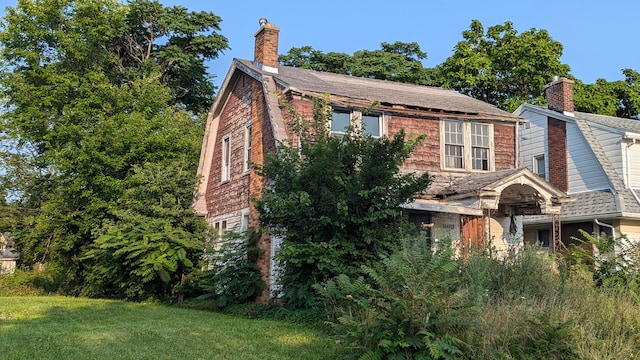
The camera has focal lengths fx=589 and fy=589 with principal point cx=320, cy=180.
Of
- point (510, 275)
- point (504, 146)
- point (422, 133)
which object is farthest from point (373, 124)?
point (510, 275)

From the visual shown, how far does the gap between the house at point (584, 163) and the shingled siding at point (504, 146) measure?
11.0 feet

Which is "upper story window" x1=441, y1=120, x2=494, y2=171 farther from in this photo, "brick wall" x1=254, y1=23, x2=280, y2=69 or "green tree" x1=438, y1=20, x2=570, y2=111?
"green tree" x1=438, y1=20, x2=570, y2=111

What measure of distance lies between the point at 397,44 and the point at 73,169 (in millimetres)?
26468

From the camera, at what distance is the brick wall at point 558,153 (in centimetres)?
2158

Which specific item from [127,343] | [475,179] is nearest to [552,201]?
[475,179]

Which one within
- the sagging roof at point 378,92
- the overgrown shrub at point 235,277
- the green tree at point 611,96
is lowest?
the overgrown shrub at point 235,277

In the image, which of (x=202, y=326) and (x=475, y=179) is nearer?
(x=202, y=326)

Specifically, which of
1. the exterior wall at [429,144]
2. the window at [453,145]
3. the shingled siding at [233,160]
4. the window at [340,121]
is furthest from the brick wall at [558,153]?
the shingled siding at [233,160]

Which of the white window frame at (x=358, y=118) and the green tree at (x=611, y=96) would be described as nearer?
the white window frame at (x=358, y=118)

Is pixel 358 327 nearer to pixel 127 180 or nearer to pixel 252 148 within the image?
pixel 252 148

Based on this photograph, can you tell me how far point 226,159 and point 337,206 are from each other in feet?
29.5

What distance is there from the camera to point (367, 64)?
40.1 m

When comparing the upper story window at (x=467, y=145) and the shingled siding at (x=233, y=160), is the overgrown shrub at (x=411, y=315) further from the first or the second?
the shingled siding at (x=233, y=160)

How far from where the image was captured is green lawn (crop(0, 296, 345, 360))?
326 inches
